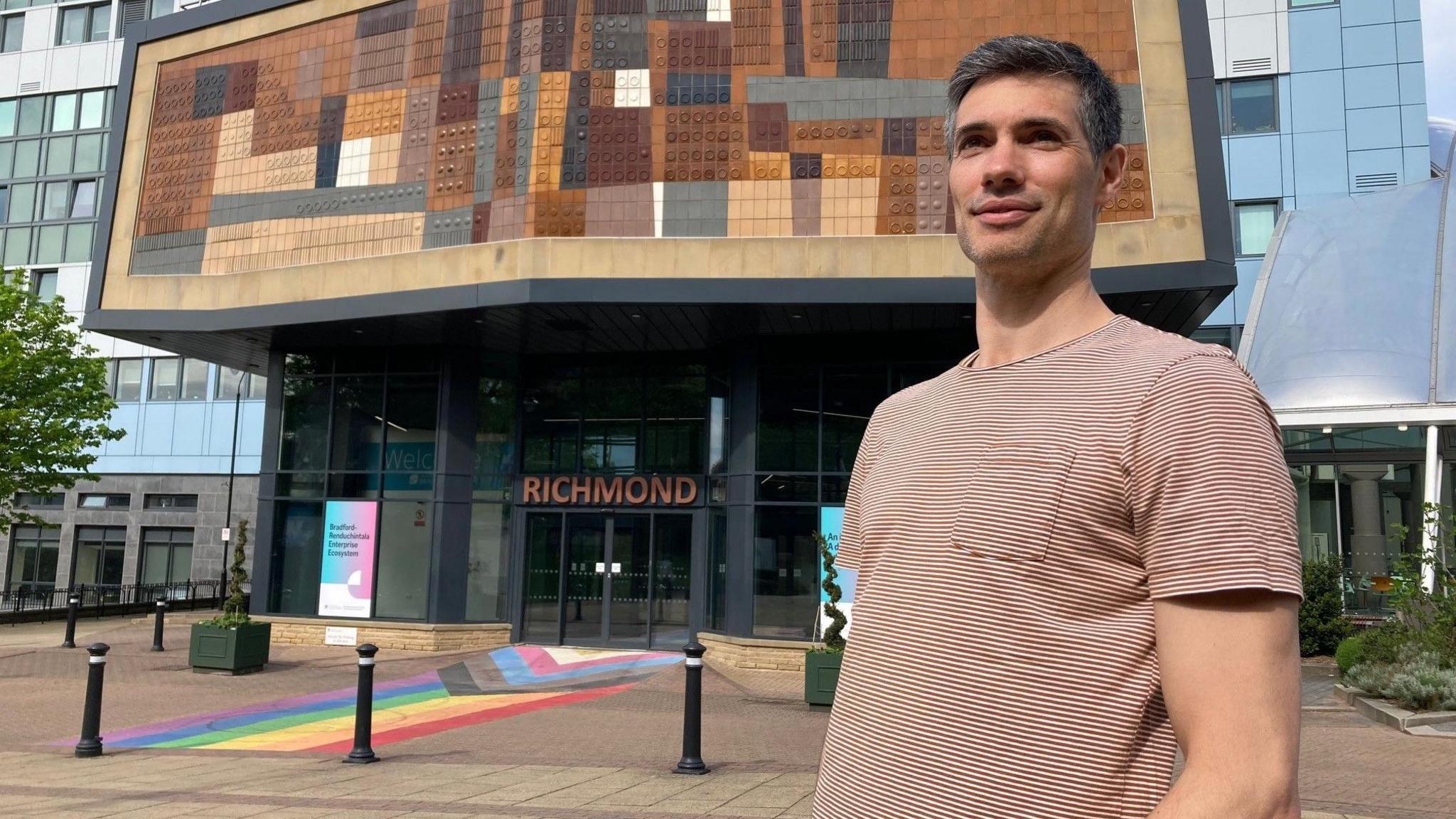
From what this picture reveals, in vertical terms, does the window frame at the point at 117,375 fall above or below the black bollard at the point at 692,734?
above

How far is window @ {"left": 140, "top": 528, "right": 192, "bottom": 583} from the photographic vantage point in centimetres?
3900

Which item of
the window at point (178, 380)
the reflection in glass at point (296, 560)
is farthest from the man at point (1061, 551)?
the window at point (178, 380)

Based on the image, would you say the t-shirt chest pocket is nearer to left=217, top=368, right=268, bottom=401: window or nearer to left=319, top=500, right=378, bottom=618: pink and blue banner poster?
left=319, top=500, right=378, bottom=618: pink and blue banner poster

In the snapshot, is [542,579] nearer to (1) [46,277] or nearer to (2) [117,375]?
(2) [117,375]

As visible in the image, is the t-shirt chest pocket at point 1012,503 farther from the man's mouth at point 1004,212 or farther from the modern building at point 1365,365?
the modern building at point 1365,365

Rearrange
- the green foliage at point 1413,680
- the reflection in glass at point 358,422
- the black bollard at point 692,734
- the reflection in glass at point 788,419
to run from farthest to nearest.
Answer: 1. the reflection in glass at point 358,422
2. the reflection in glass at point 788,419
3. the green foliage at point 1413,680
4. the black bollard at point 692,734

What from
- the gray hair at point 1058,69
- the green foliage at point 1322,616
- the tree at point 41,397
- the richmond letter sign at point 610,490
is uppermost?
the tree at point 41,397

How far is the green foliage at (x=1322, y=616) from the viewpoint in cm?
1986

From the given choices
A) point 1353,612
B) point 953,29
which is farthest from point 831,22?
point 1353,612

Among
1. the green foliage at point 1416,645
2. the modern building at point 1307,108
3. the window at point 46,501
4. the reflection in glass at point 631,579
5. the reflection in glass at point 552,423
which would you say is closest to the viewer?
the green foliage at point 1416,645

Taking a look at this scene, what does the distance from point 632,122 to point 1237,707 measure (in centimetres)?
1843

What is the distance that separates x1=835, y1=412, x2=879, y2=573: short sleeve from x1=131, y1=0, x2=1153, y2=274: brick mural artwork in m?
15.8

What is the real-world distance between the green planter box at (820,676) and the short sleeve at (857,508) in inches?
499

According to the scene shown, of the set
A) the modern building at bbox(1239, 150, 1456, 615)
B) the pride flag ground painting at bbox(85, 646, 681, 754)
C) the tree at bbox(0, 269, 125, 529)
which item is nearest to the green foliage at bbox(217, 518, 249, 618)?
the pride flag ground painting at bbox(85, 646, 681, 754)
